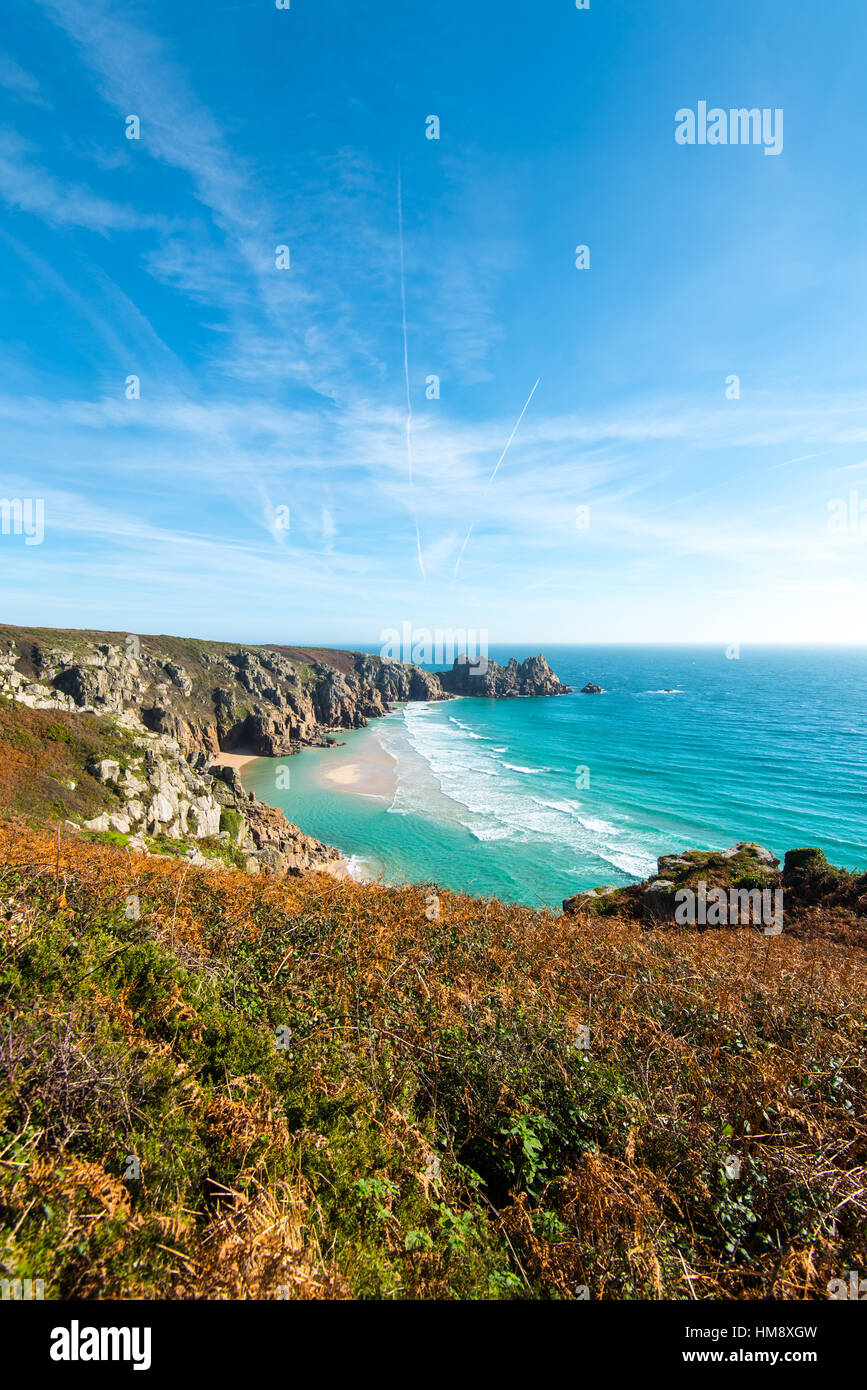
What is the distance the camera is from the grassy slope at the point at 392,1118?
9.87ft

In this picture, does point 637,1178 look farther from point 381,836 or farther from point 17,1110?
point 381,836

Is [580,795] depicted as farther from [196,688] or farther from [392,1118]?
[196,688]

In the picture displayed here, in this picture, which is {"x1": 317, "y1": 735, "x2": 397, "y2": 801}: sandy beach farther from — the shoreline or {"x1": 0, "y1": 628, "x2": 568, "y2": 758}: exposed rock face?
{"x1": 0, "y1": 628, "x2": 568, "y2": 758}: exposed rock face

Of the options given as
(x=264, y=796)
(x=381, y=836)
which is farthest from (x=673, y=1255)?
(x=264, y=796)

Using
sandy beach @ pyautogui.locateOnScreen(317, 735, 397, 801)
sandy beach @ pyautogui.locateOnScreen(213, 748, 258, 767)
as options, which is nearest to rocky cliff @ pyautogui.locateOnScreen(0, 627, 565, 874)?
sandy beach @ pyautogui.locateOnScreen(213, 748, 258, 767)

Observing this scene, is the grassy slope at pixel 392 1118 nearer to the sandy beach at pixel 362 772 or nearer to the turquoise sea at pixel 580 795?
the turquoise sea at pixel 580 795

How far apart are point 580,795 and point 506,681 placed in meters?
78.2

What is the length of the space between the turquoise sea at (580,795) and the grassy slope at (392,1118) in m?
8.37

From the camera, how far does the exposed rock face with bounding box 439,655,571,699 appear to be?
12212cm

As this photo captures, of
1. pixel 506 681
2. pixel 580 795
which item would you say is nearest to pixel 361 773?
pixel 580 795

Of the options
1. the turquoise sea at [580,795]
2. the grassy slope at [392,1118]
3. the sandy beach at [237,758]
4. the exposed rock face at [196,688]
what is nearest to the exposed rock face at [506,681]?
the exposed rock face at [196,688]

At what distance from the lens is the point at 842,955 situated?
1080 centimetres

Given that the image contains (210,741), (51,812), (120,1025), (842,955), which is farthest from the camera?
(210,741)
